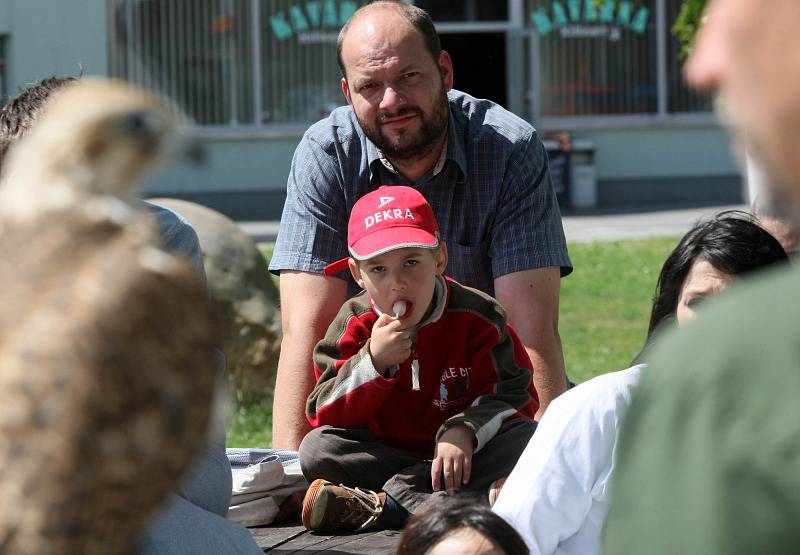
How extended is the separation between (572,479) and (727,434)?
2059mm

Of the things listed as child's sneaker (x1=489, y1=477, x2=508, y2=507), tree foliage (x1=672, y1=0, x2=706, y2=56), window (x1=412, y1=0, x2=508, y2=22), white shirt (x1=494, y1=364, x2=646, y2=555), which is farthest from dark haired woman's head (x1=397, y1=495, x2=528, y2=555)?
window (x1=412, y1=0, x2=508, y2=22)

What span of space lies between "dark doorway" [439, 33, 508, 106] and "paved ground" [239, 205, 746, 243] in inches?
96.5

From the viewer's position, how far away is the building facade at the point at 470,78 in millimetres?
17438

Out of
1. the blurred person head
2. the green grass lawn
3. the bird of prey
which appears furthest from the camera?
the green grass lawn

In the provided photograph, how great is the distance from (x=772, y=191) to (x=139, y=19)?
1713cm

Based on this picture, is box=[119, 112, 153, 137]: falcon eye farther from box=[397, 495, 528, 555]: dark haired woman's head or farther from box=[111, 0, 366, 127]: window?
box=[111, 0, 366, 127]: window

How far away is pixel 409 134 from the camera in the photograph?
4.24 meters

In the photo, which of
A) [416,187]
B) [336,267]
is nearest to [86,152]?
[336,267]

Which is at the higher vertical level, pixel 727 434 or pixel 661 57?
pixel 661 57

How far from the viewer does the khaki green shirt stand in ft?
2.91

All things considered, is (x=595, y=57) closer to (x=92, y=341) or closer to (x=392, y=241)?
(x=392, y=241)

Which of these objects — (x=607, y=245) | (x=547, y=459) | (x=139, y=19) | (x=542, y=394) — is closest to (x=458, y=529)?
(x=547, y=459)

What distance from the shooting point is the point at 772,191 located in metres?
1.01

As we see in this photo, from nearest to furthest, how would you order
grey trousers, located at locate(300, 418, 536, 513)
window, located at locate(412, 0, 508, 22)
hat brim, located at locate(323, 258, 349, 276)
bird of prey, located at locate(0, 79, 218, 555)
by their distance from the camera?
1. bird of prey, located at locate(0, 79, 218, 555)
2. grey trousers, located at locate(300, 418, 536, 513)
3. hat brim, located at locate(323, 258, 349, 276)
4. window, located at locate(412, 0, 508, 22)
